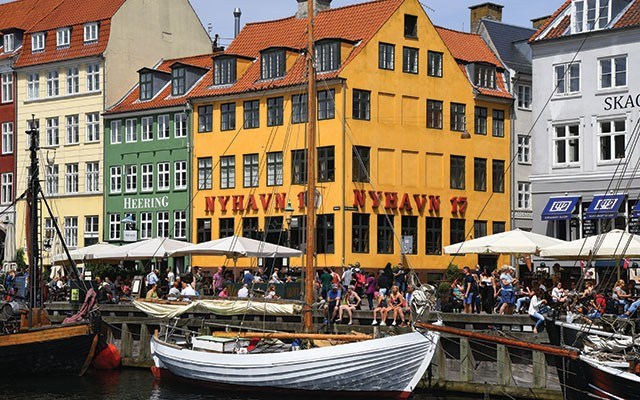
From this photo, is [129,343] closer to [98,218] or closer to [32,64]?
[98,218]

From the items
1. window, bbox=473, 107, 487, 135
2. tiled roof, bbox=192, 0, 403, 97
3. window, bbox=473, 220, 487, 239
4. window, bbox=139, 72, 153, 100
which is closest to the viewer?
tiled roof, bbox=192, 0, 403, 97

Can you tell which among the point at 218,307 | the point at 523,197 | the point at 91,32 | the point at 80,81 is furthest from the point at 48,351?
the point at 91,32

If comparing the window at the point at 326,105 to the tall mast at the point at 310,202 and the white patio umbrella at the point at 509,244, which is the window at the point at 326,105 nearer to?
the white patio umbrella at the point at 509,244

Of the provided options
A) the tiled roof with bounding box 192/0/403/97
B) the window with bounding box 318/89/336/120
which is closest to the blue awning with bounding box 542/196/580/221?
the window with bounding box 318/89/336/120

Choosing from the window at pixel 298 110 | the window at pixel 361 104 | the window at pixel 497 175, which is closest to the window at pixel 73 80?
the window at pixel 298 110

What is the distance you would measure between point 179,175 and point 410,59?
528 inches

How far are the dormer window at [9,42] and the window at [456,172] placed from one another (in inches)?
1079

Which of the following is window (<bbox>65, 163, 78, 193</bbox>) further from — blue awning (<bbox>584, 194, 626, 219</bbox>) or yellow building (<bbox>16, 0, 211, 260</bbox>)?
blue awning (<bbox>584, 194, 626, 219</bbox>)

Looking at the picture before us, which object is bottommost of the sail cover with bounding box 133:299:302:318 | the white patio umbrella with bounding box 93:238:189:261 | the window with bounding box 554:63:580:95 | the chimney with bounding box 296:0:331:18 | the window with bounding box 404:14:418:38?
the sail cover with bounding box 133:299:302:318

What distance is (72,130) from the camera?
233ft

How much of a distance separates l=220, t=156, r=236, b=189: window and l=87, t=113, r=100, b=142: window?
382 inches

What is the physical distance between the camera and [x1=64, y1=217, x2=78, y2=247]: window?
70188mm

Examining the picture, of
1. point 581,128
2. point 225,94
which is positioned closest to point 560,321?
point 581,128

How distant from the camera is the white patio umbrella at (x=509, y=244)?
126 ft
